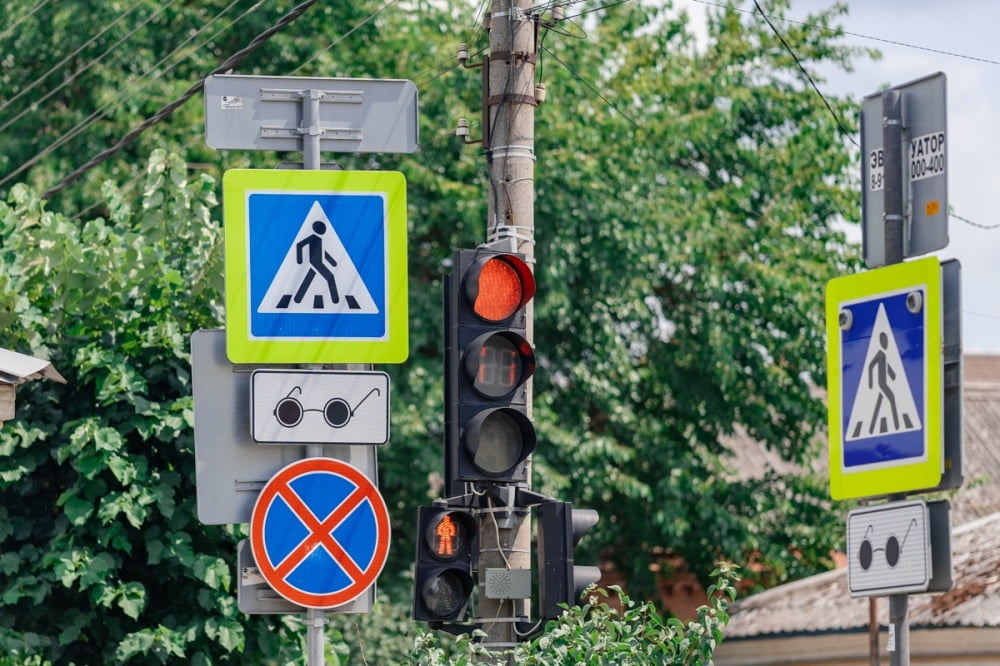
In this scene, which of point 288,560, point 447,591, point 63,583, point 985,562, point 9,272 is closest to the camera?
point 288,560

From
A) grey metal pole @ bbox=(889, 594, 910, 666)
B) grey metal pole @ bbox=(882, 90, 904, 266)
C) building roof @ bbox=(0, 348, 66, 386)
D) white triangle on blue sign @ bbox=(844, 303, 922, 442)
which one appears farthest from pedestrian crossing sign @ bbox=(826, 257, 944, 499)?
building roof @ bbox=(0, 348, 66, 386)

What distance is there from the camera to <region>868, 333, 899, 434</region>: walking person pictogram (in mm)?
5816

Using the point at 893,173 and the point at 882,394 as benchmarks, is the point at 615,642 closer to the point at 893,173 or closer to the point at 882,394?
the point at 882,394

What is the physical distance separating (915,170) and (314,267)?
2.22 meters

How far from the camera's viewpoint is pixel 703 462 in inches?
771

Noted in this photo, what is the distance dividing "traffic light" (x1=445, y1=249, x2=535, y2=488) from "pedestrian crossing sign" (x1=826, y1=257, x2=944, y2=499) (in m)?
1.75

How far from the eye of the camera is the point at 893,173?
6.09 meters

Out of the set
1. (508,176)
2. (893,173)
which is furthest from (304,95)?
(893,173)

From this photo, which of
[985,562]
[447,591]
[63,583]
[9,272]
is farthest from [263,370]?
[985,562]

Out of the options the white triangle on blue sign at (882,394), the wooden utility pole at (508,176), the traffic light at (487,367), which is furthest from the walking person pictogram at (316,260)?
the white triangle on blue sign at (882,394)

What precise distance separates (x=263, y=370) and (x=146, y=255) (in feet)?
17.1

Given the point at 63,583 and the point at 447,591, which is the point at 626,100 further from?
the point at 447,591

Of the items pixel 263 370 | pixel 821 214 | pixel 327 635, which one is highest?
pixel 821 214

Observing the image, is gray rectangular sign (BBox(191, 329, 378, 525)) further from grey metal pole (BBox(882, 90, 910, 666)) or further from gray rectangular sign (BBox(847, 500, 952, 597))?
grey metal pole (BBox(882, 90, 910, 666))
